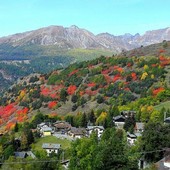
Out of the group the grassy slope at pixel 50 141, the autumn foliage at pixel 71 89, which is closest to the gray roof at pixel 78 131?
the grassy slope at pixel 50 141

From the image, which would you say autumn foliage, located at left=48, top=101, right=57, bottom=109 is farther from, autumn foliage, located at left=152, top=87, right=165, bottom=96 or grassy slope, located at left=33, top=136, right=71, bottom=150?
grassy slope, located at left=33, top=136, right=71, bottom=150

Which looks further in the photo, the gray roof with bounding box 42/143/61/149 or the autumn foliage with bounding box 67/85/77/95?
the autumn foliage with bounding box 67/85/77/95

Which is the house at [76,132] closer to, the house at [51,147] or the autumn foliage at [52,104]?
the house at [51,147]

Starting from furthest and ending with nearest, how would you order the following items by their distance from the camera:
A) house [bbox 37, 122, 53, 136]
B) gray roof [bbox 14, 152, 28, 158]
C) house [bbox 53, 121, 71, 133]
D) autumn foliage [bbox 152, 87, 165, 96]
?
autumn foliage [bbox 152, 87, 165, 96]
house [bbox 53, 121, 71, 133]
house [bbox 37, 122, 53, 136]
gray roof [bbox 14, 152, 28, 158]

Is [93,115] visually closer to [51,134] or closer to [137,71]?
[51,134]

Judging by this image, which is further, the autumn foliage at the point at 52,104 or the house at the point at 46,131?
the autumn foliage at the point at 52,104

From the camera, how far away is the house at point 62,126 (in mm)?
101506

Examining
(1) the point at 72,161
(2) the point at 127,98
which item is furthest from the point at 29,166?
(2) the point at 127,98

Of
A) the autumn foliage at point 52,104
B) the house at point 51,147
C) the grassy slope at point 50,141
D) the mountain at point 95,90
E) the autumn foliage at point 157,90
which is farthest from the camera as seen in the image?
the autumn foliage at point 52,104

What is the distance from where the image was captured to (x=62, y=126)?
340 ft

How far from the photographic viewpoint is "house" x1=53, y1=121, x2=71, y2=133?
333 ft

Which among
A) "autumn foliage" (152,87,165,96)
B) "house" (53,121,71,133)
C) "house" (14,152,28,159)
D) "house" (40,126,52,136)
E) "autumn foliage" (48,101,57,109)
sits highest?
"autumn foliage" (152,87,165,96)

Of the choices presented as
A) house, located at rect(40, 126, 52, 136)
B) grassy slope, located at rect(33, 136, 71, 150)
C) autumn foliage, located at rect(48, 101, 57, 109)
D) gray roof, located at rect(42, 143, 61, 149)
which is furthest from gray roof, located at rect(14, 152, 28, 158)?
autumn foliage, located at rect(48, 101, 57, 109)

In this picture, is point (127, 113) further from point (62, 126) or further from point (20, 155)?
point (20, 155)
